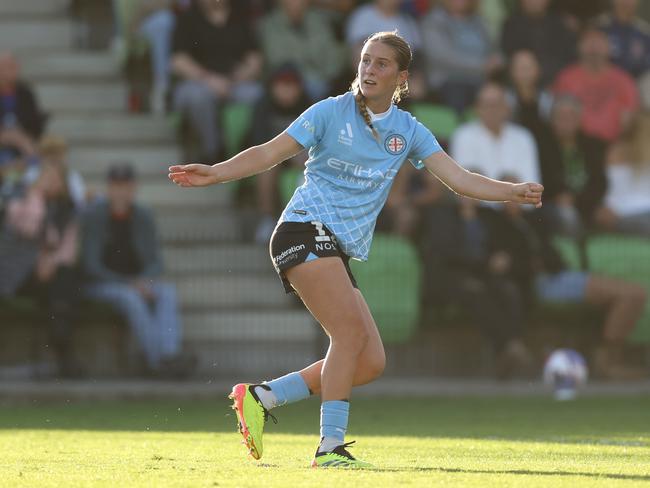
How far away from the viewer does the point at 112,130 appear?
18312mm

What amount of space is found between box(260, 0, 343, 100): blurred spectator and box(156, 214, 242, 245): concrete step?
6.20ft

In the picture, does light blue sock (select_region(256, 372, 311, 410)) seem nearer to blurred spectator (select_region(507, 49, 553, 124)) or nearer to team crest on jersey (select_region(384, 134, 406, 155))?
team crest on jersey (select_region(384, 134, 406, 155))

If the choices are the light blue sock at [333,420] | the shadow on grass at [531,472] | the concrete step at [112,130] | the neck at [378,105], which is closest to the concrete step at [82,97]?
the concrete step at [112,130]

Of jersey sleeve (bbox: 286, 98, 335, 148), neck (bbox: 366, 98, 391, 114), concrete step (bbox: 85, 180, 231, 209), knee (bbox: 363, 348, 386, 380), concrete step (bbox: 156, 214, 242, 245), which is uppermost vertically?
neck (bbox: 366, 98, 391, 114)

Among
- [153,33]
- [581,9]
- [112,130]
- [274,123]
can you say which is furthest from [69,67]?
[581,9]

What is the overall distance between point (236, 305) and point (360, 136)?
25.6ft

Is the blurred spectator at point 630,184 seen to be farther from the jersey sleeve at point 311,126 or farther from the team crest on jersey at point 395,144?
the jersey sleeve at point 311,126

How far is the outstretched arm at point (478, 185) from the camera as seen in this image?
813 centimetres

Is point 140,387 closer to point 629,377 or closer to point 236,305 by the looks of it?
point 236,305

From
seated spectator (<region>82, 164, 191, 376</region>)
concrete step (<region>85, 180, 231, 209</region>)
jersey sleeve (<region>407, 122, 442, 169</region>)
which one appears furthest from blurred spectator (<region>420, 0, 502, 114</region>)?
jersey sleeve (<region>407, 122, 442, 169</region>)

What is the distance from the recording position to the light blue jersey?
316 inches

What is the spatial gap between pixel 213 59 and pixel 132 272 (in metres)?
3.36

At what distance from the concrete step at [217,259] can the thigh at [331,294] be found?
25.7 ft

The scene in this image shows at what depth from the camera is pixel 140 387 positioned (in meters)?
14.4
